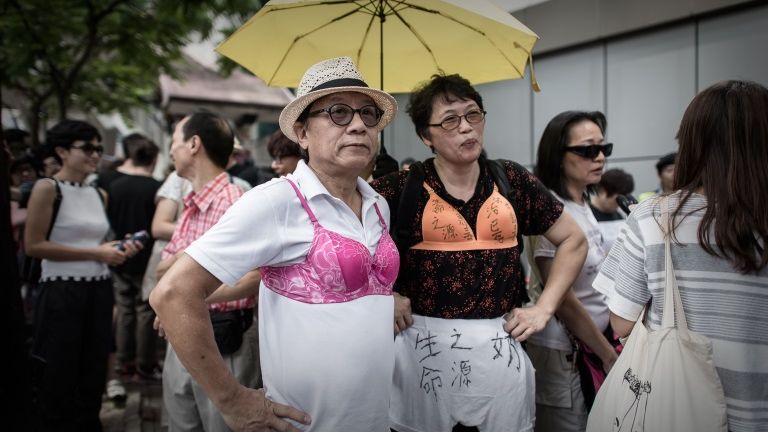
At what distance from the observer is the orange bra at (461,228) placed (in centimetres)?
233

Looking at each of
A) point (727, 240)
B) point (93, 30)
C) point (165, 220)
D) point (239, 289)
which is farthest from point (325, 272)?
point (93, 30)

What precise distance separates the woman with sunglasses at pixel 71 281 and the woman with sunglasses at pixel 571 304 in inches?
118

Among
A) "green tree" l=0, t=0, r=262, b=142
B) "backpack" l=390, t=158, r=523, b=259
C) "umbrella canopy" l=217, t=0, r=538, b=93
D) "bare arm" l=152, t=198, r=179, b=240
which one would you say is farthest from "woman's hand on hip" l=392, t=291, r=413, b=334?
"green tree" l=0, t=0, r=262, b=142

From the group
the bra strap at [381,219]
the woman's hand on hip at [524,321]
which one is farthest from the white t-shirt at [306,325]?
the woman's hand on hip at [524,321]

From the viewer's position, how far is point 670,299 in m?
1.75

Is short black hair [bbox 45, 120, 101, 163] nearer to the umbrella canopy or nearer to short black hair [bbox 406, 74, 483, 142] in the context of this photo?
the umbrella canopy

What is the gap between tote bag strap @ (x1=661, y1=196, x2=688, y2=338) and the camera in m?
1.74

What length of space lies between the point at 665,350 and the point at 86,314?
3.87 metres

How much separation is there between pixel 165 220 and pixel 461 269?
276 cm

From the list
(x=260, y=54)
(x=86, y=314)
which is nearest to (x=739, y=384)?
(x=260, y=54)

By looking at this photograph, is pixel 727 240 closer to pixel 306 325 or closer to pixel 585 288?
pixel 585 288

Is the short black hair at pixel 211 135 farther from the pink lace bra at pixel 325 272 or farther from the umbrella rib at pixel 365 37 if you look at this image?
the pink lace bra at pixel 325 272

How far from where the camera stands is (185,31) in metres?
9.30

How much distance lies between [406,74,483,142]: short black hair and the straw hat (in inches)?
13.3
